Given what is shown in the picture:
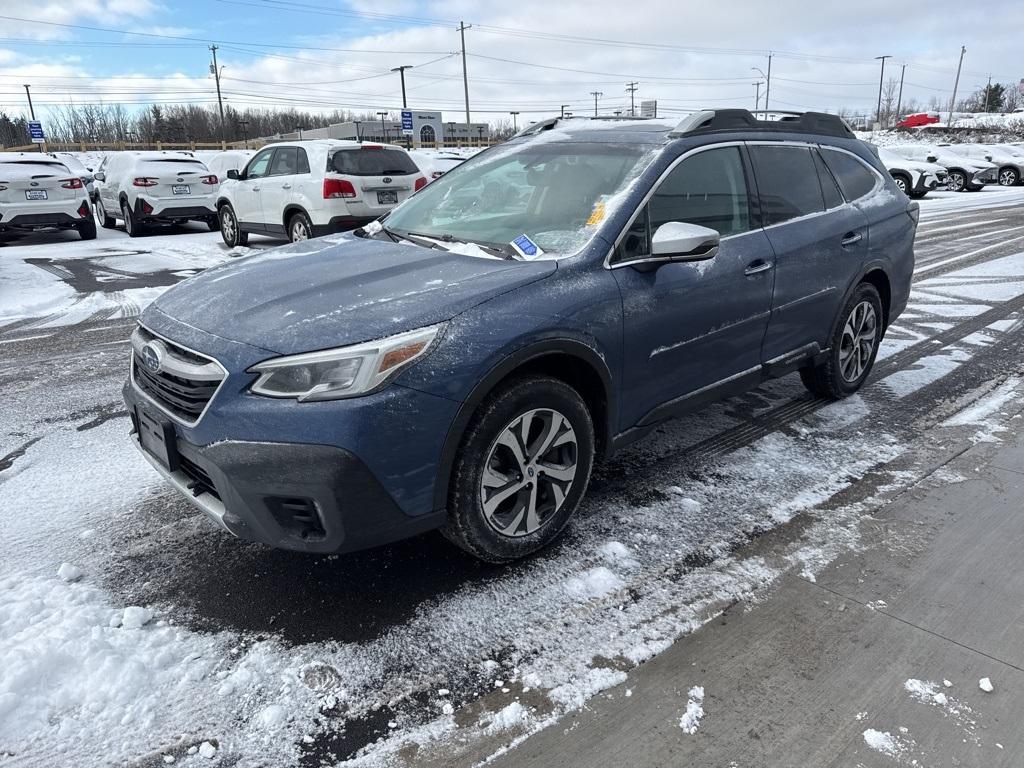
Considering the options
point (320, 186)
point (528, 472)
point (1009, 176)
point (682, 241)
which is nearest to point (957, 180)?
point (1009, 176)

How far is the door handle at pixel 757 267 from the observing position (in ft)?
12.2

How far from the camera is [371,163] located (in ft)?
35.9

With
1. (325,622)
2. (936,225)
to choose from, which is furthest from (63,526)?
(936,225)

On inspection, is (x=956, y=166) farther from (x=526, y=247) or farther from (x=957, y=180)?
(x=526, y=247)

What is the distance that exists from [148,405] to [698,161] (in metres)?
2.70

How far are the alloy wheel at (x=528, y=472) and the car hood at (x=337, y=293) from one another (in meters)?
0.54

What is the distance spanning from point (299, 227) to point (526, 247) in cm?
872

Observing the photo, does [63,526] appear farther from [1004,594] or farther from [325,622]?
[1004,594]

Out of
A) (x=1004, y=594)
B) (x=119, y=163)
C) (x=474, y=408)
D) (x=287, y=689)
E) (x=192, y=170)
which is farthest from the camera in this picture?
(x=119, y=163)

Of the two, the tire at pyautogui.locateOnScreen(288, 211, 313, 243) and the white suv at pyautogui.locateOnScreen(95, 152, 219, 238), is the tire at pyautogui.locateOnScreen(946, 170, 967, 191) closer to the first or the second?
the tire at pyautogui.locateOnScreen(288, 211, 313, 243)

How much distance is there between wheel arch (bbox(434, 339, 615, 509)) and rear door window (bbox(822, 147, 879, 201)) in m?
2.52

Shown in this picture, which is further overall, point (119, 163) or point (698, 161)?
point (119, 163)

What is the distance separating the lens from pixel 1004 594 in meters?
2.81

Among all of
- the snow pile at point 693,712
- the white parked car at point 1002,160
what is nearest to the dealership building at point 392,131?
the white parked car at point 1002,160
